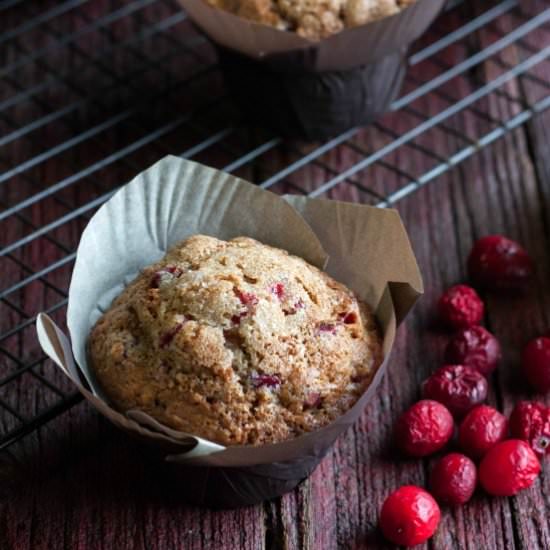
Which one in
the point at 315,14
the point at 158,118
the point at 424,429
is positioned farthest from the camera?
the point at 158,118

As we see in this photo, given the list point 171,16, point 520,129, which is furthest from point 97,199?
point 520,129

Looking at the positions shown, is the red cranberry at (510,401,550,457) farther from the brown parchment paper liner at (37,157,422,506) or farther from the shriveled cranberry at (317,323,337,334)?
the shriveled cranberry at (317,323,337,334)

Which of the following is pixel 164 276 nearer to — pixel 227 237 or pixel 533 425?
pixel 227 237

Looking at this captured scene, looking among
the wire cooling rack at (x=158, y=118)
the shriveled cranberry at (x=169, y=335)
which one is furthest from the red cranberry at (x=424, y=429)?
the wire cooling rack at (x=158, y=118)

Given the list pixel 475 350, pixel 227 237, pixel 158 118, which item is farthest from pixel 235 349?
pixel 158 118

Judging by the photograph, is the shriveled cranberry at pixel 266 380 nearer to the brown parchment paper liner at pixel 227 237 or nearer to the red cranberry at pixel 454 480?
the brown parchment paper liner at pixel 227 237
